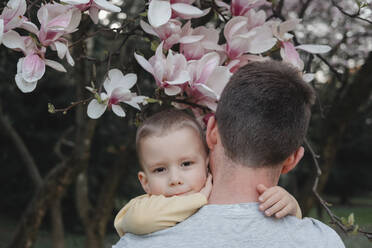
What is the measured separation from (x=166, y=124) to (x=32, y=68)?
493mm

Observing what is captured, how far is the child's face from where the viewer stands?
63.4 inches

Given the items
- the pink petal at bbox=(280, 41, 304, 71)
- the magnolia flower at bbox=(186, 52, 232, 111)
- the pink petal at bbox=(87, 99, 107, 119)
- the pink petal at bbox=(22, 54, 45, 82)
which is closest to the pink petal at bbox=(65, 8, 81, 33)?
the pink petal at bbox=(22, 54, 45, 82)

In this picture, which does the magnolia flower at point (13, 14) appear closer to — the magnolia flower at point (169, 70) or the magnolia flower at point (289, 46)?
the magnolia flower at point (169, 70)

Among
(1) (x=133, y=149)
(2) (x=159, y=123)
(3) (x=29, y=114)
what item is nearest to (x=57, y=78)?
(3) (x=29, y=114)

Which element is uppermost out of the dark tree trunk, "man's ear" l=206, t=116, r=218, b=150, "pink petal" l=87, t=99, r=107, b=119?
"pink petal" l=87, t=99, r=107, b=119

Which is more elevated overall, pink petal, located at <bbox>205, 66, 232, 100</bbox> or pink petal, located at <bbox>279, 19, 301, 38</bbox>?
pink petal, located at <bbox>279, 19, 301, 38</bbox>

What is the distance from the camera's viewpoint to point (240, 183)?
A: 1388mm

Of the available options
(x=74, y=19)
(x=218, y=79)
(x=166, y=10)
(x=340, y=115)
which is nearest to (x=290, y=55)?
(x=218, y=79)

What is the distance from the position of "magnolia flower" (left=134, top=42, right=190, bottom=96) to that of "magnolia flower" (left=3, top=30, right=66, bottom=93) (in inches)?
11.0

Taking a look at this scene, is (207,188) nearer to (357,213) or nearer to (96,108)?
(96,108)

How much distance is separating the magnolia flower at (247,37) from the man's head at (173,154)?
11.7 inches

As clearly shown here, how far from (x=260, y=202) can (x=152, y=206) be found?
0.32m

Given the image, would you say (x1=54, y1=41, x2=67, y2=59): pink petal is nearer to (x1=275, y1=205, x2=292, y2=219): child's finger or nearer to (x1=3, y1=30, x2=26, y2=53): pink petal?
(x1=3, y1=30, x2=26, y2=53): pink petal

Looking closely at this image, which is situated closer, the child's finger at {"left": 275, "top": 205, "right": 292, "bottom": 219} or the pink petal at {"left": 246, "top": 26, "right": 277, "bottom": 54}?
the child's finger at {"left": 275, "top": 205, "right": 292, "bottom": 219}
